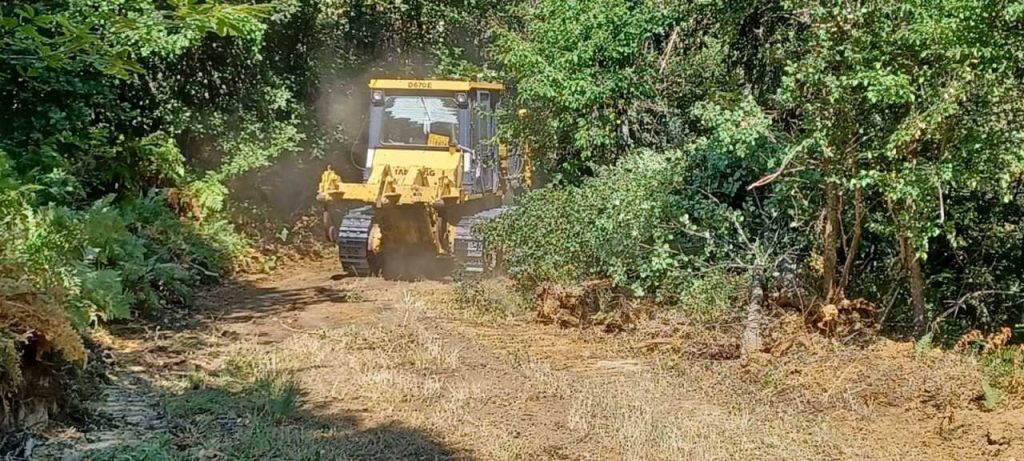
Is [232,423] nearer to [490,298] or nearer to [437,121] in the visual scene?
[490,298]

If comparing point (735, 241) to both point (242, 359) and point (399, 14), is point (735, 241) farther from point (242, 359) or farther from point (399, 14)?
point (399, 14)

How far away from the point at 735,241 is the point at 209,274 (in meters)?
6.76

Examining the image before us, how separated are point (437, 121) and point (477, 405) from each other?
7480mm

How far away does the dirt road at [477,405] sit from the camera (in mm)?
5730

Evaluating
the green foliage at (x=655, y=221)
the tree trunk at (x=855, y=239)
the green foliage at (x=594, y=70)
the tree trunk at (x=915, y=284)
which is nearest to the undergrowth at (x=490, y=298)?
the green foliage at (x=655, y=221)

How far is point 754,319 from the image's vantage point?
27.4 feet

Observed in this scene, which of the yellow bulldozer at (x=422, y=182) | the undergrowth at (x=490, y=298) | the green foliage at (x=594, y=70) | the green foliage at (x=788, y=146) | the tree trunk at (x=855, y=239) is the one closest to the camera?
the green foliage at (x=788, y=146)

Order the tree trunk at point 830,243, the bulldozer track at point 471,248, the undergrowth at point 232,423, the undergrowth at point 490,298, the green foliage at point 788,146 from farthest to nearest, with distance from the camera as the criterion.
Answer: the bulldozer track at point 471,248 → the undergrowth at point 490,298 → the tree trunk at point 830,243 → the green foliage at point 788,146 → the undergrowth at point 232,423

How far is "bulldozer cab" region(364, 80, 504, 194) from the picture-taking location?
44.0 ft

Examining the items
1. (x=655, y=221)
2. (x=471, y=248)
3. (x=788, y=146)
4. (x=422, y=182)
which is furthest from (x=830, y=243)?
(x=422, y=182)

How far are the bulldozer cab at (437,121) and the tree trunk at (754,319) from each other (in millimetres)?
5500

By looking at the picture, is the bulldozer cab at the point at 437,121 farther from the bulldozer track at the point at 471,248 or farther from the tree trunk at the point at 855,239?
the tree trunk at the point at 855,239

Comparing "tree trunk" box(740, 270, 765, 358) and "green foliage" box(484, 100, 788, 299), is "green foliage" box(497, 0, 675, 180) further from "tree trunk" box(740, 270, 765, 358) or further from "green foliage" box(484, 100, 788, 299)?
"tree trunk" box(740, 270, 765, 358)

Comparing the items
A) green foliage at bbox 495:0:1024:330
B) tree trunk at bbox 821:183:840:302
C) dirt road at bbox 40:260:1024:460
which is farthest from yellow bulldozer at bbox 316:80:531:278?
tree trunk at bbox 821:183:840:302
